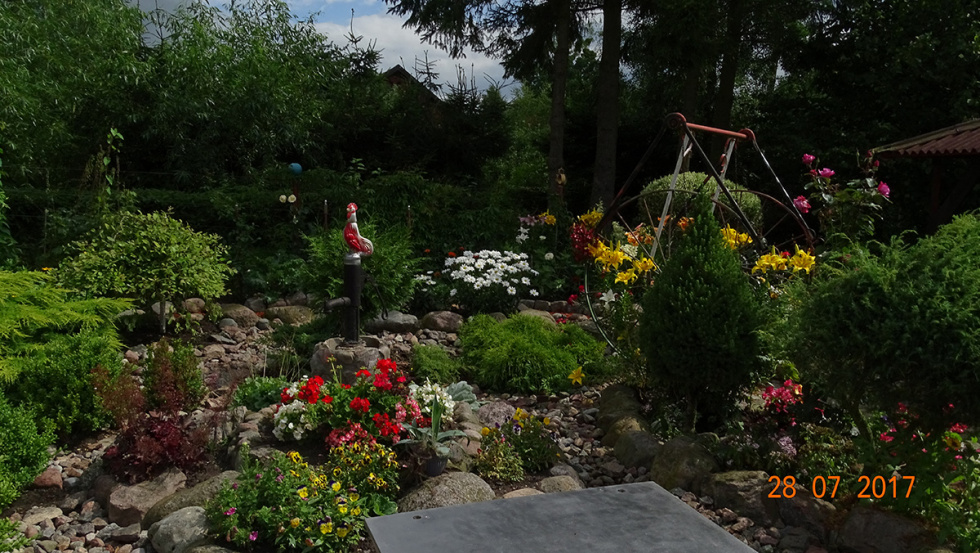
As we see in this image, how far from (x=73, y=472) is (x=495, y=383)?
8.47 feet

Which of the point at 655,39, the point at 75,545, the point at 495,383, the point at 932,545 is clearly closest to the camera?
the point at 932,545

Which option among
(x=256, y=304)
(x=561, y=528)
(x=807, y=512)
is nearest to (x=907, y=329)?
(x=807, y=512)

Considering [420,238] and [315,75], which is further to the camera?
[315,75]

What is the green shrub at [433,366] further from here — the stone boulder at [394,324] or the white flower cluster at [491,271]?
the white flower cluster at [491,271]

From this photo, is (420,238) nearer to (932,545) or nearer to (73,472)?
(73,472)

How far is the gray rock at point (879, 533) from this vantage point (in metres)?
2.96

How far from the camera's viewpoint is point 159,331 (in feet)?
20.9

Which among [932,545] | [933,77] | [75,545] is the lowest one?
[75,545]

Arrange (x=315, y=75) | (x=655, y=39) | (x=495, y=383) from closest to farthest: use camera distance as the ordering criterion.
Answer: (x=495, y=383) < (x=655, y=39) < (x=315, y=75)

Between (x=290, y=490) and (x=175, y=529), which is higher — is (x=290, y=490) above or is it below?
above

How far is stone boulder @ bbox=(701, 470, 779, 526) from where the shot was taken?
11.0ft

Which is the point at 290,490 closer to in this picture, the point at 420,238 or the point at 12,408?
the point at 12,408

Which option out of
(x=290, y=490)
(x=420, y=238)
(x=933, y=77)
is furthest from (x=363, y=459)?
(x=933, y=77)

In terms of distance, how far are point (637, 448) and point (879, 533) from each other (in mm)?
1254
